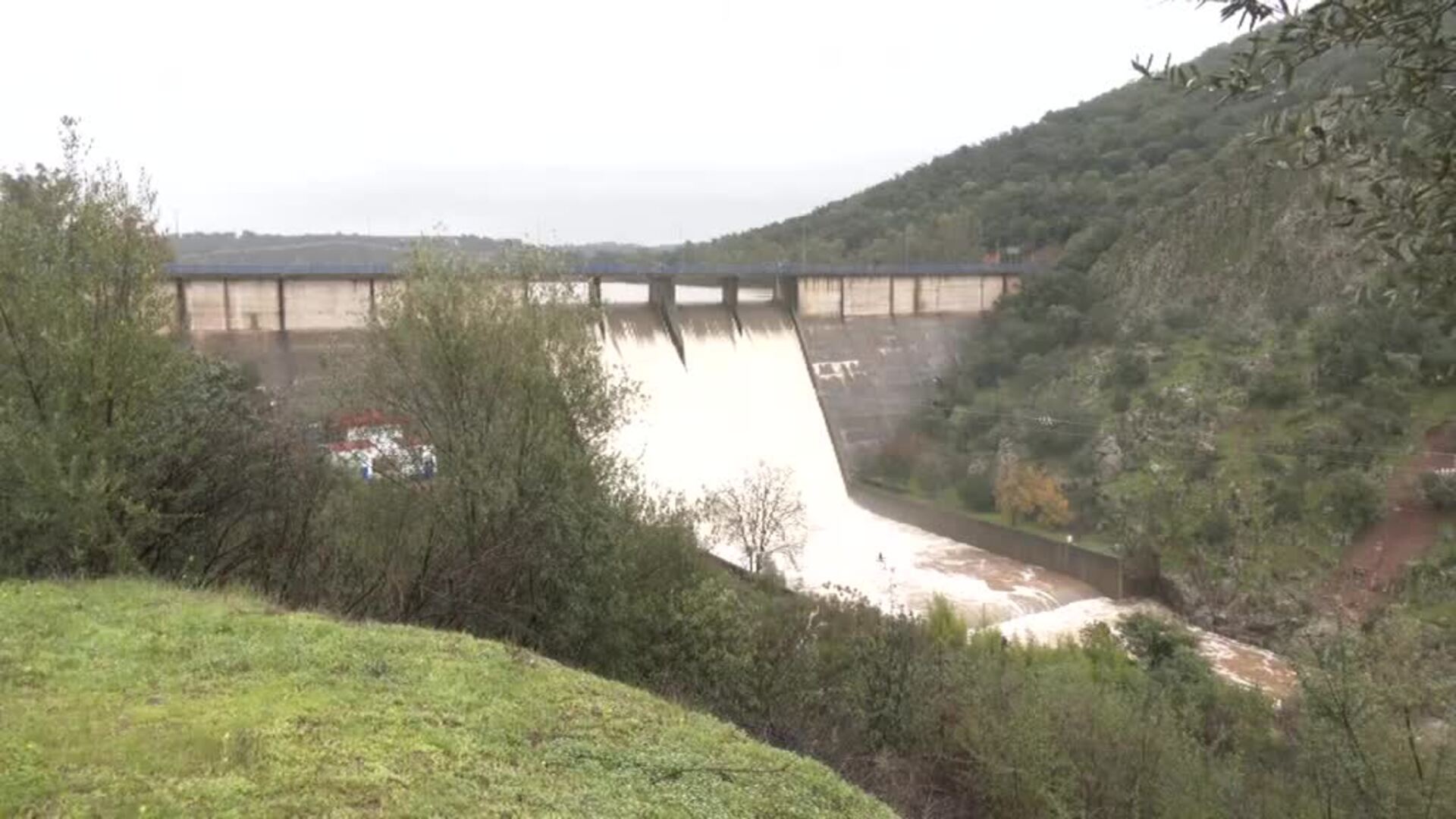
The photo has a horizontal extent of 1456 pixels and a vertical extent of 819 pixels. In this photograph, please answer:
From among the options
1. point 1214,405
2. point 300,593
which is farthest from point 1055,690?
point 1214,405

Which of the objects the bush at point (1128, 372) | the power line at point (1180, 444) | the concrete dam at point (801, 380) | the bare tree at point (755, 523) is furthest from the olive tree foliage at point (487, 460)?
the bush at point (1128, 372)

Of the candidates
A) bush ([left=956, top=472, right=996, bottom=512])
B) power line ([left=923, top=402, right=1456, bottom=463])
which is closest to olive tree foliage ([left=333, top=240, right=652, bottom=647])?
bush ([left=956, top=472, right=996, bottom=512])

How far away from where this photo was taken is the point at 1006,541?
29.6 m

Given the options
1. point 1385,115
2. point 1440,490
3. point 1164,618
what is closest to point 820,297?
point 1164,618

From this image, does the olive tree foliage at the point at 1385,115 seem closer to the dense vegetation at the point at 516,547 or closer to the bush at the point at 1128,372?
the dense vegetation at the point at 516,547

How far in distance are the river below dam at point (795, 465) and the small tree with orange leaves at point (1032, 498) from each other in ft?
5.39

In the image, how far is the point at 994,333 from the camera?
4275cm

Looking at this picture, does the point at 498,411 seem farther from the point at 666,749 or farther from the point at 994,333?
the point at 994,333

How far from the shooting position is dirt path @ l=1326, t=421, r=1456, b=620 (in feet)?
76.3

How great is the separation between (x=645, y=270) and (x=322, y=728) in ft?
89.9

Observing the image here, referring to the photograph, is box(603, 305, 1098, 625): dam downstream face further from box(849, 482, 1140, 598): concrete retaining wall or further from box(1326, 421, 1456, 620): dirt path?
box(1326, 421, 1456, 620): dirt path

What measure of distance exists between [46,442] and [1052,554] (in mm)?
25188

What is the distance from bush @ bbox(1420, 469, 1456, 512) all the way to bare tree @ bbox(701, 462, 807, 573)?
16.0 meters

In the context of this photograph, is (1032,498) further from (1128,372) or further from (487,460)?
(487,460)
